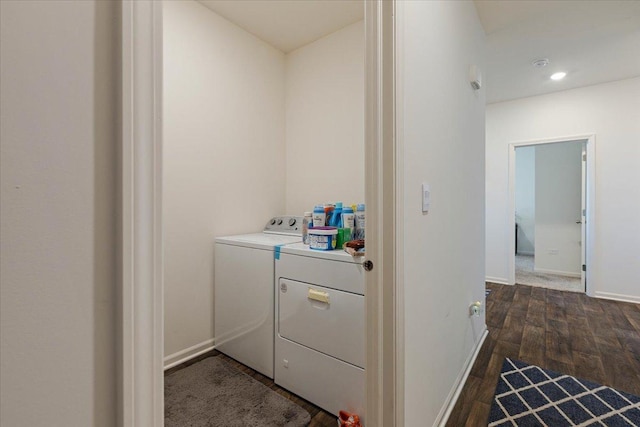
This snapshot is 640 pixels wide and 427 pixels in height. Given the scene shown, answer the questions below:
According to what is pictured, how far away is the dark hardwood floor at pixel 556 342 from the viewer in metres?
1.83

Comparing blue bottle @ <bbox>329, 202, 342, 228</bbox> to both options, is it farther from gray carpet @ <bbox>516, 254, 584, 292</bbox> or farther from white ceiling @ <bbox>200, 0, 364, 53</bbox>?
gray carpet @ <bbox>516, 254, 584, 292</bbox>

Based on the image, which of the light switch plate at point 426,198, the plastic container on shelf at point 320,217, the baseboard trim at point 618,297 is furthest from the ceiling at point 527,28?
the baseboard trim at point 618,297

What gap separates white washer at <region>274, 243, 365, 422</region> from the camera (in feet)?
4.85

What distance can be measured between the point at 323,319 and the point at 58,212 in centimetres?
140

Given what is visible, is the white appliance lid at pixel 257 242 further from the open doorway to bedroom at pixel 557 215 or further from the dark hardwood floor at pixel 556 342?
the open doorway to bedroom at pixel 557 215

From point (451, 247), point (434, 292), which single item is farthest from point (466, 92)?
point (434, 292)

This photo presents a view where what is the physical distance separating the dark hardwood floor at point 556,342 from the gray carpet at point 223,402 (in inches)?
35.2

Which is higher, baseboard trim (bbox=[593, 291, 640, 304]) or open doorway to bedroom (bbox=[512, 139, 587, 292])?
open doorway to bedroom (bbox=[512, 139, 587, 292])

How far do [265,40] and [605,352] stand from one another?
3712 millimetres

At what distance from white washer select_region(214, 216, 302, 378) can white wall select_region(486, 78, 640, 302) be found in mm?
3656

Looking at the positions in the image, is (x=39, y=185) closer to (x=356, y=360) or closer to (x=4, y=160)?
(x=4, y=160)

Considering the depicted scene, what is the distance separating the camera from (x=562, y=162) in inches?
186

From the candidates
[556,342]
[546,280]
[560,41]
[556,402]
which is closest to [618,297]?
[546,280]

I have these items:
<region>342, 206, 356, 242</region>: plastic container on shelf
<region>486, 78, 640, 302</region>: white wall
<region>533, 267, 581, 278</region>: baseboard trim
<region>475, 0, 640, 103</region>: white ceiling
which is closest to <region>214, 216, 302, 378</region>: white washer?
<region>342, 206, 356, 242</region>: plastic container on shelf
